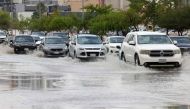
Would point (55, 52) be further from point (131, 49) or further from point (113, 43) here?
point (131, 49)

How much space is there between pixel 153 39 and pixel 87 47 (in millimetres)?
8481

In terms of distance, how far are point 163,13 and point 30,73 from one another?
40.4 metres

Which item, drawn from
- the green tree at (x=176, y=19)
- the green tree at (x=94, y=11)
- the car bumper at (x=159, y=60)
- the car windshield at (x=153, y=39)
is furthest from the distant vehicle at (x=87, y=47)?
the green tree at (x=94, y=11)

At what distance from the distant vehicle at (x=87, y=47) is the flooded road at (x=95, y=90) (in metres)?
11.1

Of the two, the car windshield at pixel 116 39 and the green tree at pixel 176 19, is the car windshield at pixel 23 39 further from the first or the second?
the green tree at pixel 176 19

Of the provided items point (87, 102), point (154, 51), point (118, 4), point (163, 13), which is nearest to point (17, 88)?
point (87, 102)

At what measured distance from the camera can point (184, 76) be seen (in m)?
22.5

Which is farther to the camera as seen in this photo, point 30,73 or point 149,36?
point 149,36

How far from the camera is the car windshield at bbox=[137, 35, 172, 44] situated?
2841 centimetres

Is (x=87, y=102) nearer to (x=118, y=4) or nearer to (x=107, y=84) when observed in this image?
(x=107, y=84)

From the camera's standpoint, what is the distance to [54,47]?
4347cm

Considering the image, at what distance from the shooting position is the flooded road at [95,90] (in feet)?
44.9

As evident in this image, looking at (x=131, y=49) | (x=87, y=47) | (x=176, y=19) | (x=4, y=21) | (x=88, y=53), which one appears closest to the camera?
(x=131, y=49)

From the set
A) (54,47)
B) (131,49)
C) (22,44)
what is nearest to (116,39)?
(54,47)
